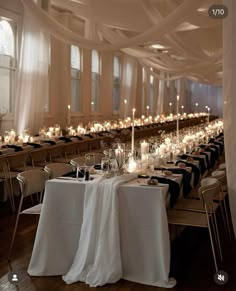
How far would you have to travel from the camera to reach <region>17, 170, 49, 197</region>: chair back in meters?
4.83

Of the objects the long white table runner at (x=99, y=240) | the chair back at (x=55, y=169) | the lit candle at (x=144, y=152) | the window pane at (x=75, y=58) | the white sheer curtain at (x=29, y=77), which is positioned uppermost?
the window pane at (x=75, y=58)

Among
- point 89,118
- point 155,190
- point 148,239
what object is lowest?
point 148,239

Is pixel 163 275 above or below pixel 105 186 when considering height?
below

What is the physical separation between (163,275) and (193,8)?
11.0 ft

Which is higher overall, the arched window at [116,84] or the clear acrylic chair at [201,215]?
the arched window at [116,84]

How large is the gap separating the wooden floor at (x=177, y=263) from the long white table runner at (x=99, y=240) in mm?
104

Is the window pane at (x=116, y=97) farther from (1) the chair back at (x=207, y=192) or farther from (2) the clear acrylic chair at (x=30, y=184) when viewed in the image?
(1) the chair back at (x=207, y=192)

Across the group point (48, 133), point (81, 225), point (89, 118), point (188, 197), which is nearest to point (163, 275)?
point (81, 225)

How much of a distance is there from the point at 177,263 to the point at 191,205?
706 millimetres

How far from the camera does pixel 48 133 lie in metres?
9.99

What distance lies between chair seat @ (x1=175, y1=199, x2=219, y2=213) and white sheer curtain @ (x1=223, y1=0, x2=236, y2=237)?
0.37 metres

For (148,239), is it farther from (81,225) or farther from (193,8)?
(193,8)

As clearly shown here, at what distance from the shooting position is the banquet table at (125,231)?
168 inches

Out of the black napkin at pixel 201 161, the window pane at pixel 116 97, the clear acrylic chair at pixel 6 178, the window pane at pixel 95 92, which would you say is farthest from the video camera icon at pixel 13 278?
the window pane at pixel 116 97
